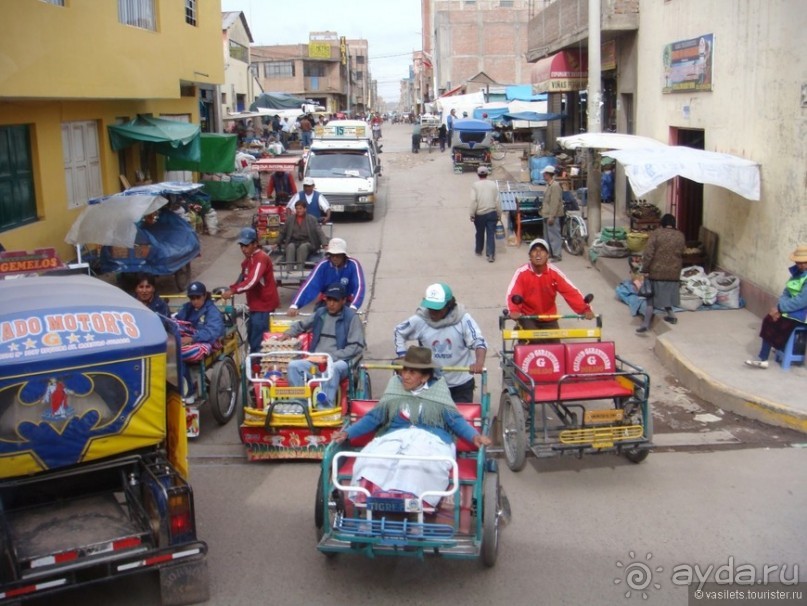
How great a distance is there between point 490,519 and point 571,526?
129 centimetres

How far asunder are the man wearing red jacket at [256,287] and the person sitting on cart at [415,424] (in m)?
3.91

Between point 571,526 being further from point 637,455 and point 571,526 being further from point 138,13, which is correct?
point 138,13

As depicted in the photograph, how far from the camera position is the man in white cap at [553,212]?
1639cm

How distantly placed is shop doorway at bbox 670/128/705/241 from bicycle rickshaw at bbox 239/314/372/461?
9732 millimetres

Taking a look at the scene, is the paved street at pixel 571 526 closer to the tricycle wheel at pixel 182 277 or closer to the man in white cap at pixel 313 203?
the tricycle wheel at pixel 182 277

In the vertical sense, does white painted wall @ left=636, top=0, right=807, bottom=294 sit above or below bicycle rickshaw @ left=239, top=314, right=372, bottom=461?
above

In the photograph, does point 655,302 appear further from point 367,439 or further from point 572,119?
point 572,119

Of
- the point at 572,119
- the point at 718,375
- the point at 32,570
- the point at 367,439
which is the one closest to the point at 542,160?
the point at 572,119

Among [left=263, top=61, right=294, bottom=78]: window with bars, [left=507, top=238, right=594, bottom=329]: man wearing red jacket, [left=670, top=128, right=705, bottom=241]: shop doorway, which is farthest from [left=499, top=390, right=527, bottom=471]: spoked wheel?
[left=263, top=61, right=294, bottom=78]: window with bars

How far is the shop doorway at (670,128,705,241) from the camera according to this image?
1555 cm

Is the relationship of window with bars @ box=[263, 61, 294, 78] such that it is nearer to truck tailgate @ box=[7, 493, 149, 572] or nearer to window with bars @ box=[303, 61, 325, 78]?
window with bars @ box=[303, 61, 325, 78]

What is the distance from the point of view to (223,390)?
29.7ft

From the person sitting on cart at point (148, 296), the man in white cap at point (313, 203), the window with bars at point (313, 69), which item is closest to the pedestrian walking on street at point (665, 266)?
the person sitting on cart at point (148, 296)

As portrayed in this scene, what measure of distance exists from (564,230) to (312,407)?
11.3m
